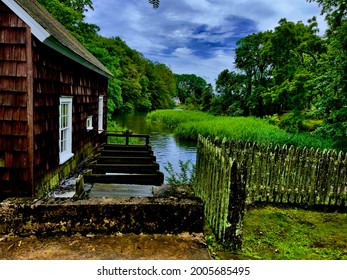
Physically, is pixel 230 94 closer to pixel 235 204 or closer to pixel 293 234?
pixel 293 234

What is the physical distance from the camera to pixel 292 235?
5855mm

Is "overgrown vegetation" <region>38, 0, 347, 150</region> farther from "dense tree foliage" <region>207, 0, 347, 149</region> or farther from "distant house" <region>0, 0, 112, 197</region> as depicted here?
"distant house" <region>0, 0, 112, 197</region>

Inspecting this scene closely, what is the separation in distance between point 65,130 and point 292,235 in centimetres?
648

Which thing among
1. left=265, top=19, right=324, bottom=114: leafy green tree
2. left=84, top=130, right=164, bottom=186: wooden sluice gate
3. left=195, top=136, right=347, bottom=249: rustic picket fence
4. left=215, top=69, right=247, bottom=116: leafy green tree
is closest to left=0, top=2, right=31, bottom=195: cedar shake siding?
left=84, top=130, right=164, bottom=186: wooden sluice gate

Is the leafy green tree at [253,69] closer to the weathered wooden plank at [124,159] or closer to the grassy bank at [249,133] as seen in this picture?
the grassy bank at [249,133]

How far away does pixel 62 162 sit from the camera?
772 cm

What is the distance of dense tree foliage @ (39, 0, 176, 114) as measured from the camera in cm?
1873

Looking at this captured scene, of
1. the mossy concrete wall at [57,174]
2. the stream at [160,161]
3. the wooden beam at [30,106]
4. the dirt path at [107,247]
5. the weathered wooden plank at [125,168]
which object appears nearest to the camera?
the dirt path at [107,247]

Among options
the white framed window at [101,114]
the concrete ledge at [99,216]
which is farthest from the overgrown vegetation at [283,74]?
the white framed window at [101,114]

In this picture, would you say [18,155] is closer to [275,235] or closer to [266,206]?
[275,235]

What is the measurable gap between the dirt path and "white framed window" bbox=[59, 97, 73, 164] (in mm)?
4709

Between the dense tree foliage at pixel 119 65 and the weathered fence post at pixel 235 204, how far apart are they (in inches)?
100

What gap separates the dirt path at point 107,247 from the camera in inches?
118

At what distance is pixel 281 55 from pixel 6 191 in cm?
2537
